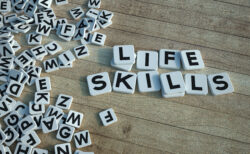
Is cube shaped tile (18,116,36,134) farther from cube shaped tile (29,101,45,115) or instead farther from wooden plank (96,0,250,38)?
wooden plank (96,0,250,38)

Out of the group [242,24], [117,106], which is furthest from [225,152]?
[242,24]

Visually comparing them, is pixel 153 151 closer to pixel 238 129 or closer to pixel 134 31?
pixel 238 129

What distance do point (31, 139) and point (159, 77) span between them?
0.98m

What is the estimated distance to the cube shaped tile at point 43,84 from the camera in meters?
1.70

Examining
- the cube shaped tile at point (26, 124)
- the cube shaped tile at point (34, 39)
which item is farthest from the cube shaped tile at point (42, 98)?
the cube shaped tile at point (34, 39)

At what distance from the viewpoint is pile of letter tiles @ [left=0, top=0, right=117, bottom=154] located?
1.55m

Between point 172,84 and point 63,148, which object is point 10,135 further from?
point 172,84

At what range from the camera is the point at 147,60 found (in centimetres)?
176

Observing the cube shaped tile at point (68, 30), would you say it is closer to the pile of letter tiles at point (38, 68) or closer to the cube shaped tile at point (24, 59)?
the pile of letter tiles at point (38, 68)

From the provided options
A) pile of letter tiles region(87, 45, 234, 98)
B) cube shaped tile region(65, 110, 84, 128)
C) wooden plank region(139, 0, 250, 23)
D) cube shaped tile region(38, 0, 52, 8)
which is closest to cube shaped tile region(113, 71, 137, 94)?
pile of letter tiles region(87, 45, 234, 98)

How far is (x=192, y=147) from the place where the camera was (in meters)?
1.51

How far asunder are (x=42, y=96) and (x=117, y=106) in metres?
0.55

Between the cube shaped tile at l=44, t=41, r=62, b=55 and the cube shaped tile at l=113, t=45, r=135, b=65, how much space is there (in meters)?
0.46

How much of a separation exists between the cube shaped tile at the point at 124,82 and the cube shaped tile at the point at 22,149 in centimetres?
69
